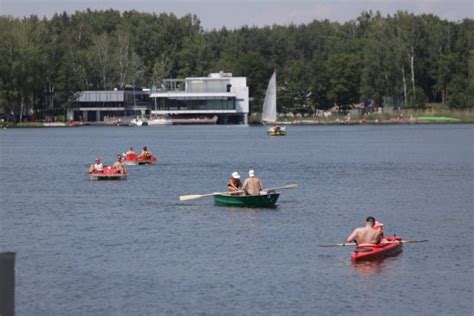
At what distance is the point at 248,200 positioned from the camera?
48844 millimetres

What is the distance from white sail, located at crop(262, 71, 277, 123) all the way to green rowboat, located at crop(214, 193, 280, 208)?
343 feet

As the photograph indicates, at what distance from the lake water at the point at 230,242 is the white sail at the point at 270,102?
66649 mm

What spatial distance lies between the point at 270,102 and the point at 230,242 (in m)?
117

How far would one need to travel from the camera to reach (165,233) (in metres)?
44.1

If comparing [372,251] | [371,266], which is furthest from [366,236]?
[371,266]

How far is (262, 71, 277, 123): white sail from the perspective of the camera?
15575 cm

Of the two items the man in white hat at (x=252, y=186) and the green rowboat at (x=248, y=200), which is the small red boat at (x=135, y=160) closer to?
the green rowboat at (x=248, y=200)

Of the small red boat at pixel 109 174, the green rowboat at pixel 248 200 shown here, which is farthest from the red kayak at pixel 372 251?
the small red boat at pixel 109 174

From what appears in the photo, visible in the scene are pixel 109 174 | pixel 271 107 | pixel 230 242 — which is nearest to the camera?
pixel 230 242

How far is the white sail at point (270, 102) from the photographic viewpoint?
6132 inches

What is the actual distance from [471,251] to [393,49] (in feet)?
480

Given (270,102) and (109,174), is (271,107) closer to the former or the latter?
(270,102)

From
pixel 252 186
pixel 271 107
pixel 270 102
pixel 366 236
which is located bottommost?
pixel 366 236

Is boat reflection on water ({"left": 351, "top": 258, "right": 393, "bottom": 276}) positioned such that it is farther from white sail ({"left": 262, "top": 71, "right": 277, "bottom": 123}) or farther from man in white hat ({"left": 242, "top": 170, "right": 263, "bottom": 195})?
white sail ({"left": 262, "top": 71, "right": 277, "bottom": 123})
